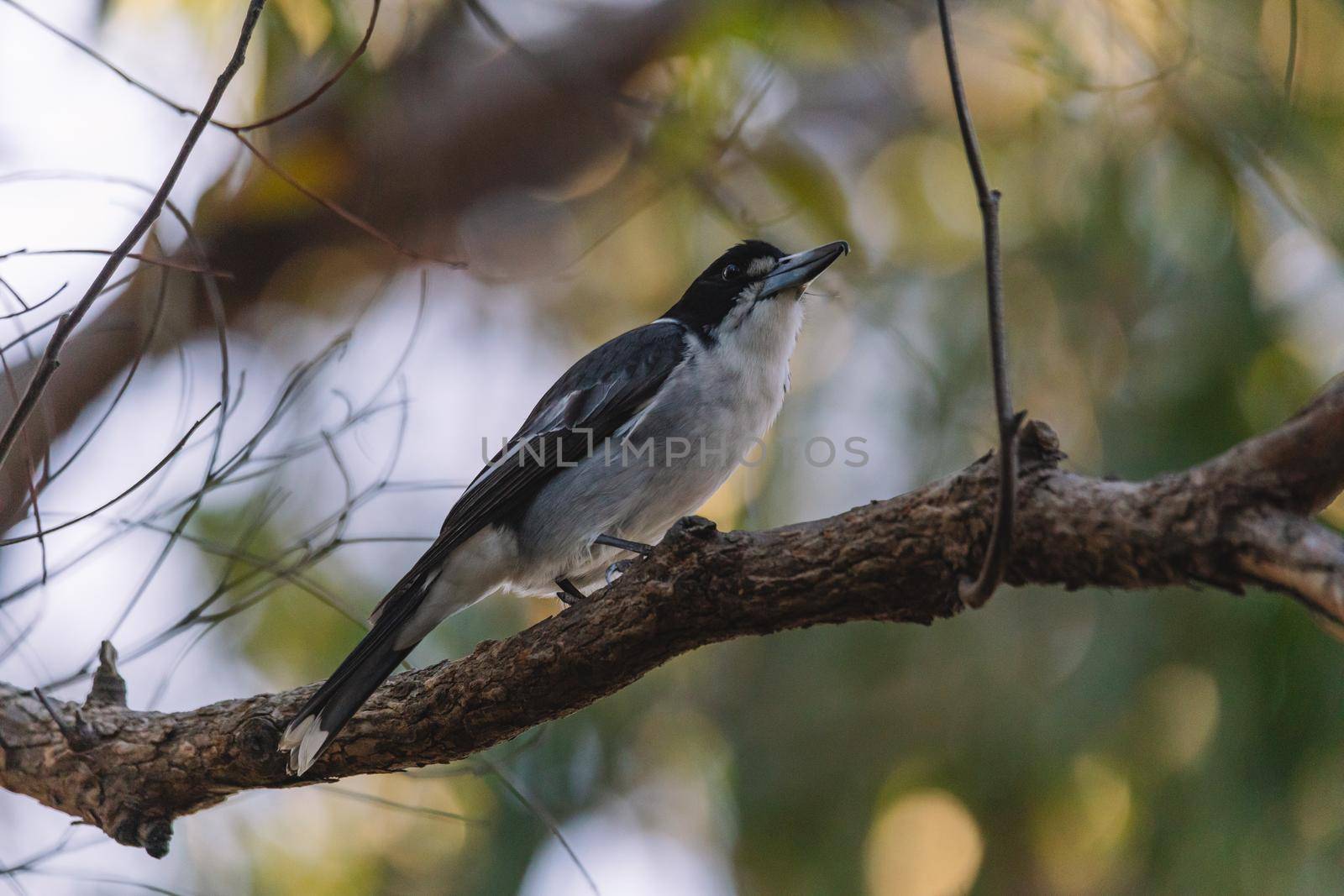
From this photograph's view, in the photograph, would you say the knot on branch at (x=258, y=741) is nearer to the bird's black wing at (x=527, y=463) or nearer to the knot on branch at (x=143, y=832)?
the bird's black wing at (x=527, y=463)

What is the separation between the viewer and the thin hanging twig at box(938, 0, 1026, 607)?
164cm

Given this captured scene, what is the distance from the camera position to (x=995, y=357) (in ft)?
5.29

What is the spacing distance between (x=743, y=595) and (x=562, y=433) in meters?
1.40

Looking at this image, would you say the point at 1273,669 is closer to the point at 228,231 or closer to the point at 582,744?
the point at 582,744

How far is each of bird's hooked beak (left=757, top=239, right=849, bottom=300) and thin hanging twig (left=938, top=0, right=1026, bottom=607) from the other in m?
1.89

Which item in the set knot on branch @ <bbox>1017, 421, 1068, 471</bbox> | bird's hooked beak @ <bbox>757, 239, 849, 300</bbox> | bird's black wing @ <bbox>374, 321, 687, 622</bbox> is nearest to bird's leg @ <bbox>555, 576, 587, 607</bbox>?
bird's black wing @ <bbox>374, 321, 687, 622</bbox>

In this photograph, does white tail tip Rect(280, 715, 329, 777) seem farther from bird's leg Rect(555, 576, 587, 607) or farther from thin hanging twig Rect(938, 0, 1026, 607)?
thin hanging twig Rect(938, 0, 1026, 607)

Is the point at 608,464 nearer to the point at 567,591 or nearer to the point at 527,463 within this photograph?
the point at 527,463

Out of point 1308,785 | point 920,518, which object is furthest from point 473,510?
point 1308,785

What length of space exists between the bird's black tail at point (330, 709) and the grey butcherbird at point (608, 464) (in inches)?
7.0

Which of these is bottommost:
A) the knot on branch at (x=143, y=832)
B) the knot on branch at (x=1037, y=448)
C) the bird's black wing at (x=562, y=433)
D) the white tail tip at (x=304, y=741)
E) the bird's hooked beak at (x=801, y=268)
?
the knot on branch at (x=143, y=832)

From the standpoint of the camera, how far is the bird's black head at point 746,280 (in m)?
3.80

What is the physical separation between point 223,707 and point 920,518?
1.83m

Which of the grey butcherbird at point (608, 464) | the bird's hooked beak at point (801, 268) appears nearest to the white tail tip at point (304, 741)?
the grey butcherbird at point (608, 464)
